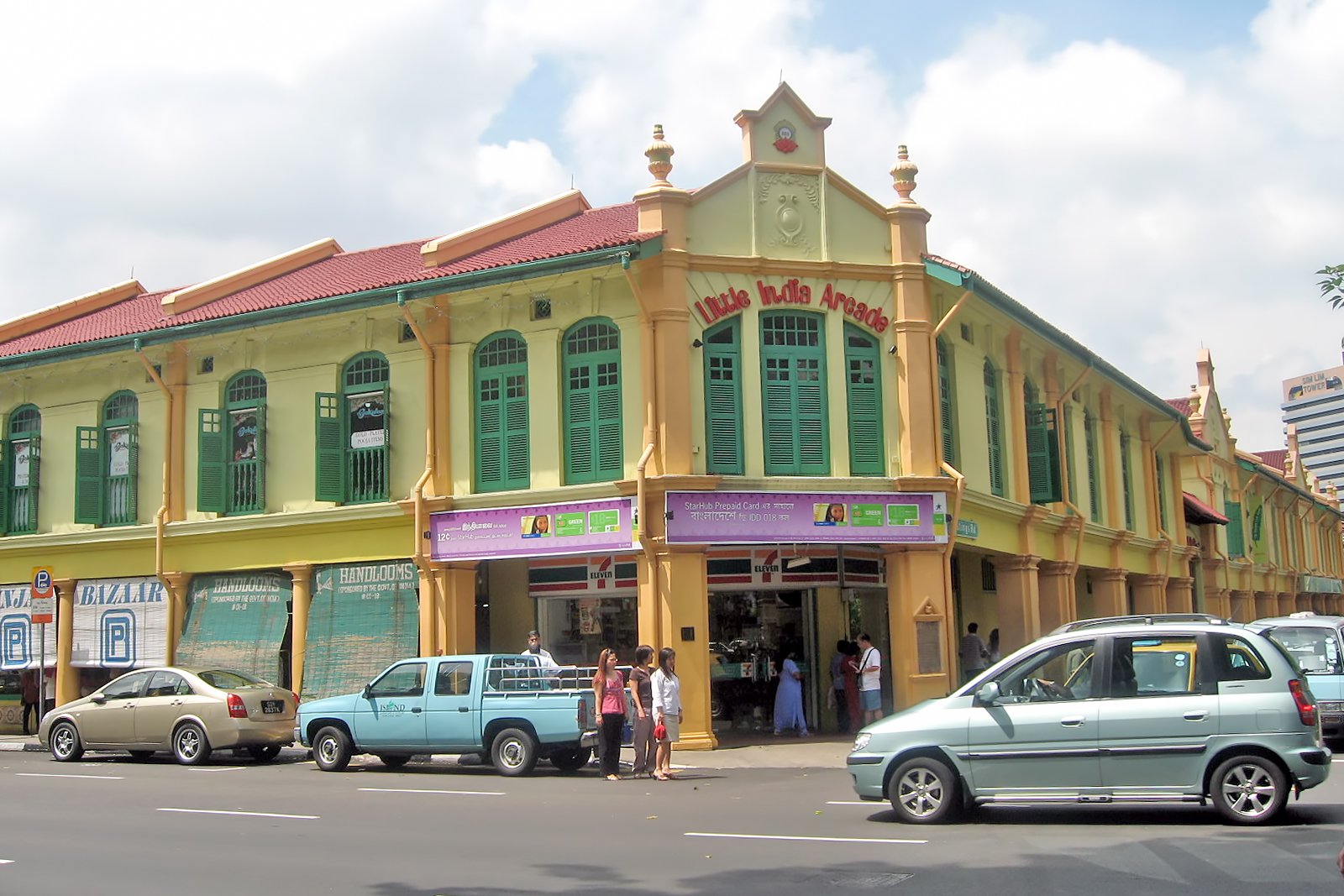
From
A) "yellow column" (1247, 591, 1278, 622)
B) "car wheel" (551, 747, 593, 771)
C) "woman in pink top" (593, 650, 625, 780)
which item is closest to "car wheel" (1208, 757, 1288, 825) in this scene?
"woman in pink top" (593, 650, 625, 780)

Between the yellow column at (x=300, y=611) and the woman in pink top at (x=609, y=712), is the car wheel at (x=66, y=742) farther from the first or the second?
the woman in pink top at (x=609, y=712)

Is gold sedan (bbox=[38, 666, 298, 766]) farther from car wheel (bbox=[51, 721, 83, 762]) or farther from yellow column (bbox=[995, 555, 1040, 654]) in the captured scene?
yellow column (bbox=[995, 555, 1040, 654])

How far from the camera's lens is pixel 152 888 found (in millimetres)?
8859

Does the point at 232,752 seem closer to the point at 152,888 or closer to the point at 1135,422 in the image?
the point at 152,888

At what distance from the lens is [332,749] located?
17641 mm

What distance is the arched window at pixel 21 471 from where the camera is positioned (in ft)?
86.1

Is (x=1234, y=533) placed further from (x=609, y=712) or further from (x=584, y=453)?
(x=609, y=712)

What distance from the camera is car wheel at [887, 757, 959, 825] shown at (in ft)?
36.4

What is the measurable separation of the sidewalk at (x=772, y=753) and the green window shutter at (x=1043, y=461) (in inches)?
268

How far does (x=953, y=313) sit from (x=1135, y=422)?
15.4m

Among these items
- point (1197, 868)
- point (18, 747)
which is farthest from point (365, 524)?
point (1197, 868)

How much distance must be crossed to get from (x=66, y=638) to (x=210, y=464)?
4.95m

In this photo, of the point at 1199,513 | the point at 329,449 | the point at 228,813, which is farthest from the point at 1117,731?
the point at 1199,513

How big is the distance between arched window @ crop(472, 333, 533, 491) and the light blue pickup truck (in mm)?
4563
